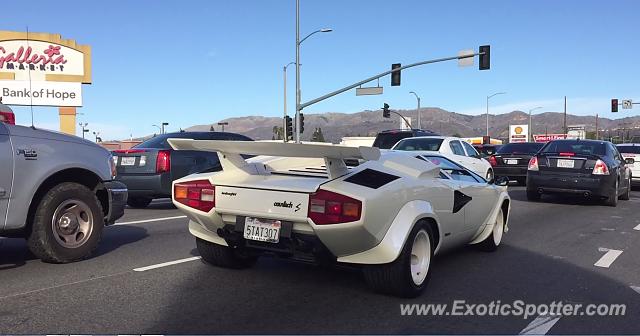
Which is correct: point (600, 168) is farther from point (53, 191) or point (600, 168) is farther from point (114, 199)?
point (53, 191)

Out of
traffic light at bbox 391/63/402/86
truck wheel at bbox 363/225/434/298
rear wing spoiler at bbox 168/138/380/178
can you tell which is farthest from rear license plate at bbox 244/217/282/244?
traffic light at bbox 391/63/402/86

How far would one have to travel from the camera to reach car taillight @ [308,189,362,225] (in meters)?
4.15

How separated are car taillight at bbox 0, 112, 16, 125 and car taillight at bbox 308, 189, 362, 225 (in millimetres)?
3372

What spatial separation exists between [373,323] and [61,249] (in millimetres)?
3449

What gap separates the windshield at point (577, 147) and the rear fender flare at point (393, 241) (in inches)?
352

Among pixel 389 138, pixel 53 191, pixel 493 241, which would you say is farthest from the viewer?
pixel 389 138

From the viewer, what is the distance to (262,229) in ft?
14.8

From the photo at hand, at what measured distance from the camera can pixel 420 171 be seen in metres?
5.03

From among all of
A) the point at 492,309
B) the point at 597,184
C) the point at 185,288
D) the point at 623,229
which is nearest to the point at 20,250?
the point at 185,288

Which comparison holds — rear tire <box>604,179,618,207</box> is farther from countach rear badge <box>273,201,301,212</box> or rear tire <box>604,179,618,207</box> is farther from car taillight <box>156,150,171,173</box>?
countach rear badge <box>273,201,301,212</box>

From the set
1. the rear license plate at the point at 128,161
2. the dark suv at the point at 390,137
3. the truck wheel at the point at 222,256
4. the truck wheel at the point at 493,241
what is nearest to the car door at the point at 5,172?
the truck wheel at the point at 222,256

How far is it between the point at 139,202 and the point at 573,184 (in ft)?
29.8

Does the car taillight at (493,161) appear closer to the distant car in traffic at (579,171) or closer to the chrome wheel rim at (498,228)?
the distant car in traffic at (579,171)

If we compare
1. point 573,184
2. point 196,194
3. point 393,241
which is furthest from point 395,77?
point 393,241
